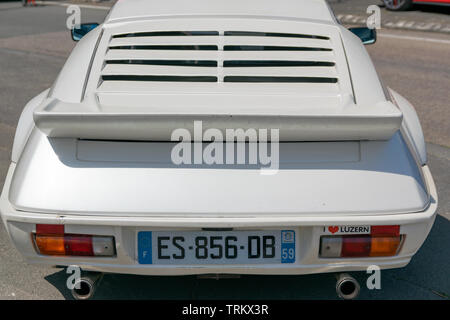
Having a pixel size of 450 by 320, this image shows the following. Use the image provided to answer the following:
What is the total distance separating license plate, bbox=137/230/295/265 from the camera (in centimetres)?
293

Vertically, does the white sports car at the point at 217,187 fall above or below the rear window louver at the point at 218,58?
below

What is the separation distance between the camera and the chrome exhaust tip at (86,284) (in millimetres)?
3131

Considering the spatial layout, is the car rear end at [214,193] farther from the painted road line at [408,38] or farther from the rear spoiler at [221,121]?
the painted road line at [408,38]

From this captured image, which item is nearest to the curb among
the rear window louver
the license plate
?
the rear window louver

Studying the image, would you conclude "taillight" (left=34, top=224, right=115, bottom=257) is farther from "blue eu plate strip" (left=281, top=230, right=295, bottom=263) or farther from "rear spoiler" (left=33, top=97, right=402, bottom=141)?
"blue eu plate strip" (left=281, top=230, right=295, bottom=263)

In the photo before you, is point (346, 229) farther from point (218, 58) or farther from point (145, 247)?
point (218, 58)

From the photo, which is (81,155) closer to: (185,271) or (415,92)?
(185,271)

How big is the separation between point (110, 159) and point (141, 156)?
0.43 feet

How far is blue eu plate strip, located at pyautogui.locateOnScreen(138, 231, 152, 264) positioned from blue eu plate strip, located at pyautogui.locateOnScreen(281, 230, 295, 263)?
0.56m

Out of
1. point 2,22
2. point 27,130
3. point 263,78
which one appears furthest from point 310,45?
point 2,22

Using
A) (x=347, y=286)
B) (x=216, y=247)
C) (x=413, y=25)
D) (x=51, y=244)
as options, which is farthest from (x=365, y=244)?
(x=413, y=25)

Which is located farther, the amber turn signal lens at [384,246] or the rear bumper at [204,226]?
the amber turn signal lens at [384,246]

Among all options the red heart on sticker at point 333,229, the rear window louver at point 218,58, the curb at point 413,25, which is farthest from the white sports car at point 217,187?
the curb at point 413,25

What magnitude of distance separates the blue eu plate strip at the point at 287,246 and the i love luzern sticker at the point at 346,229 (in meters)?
0.14
